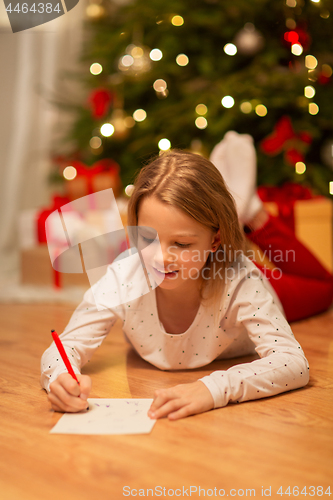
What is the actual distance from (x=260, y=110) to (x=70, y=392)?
58.2 inches

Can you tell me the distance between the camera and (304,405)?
0.76 meters

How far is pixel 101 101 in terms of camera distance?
2100 millimetres

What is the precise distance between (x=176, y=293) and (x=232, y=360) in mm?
205

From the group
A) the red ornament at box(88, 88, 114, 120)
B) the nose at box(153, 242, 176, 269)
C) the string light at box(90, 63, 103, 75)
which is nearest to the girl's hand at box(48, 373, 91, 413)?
the nose at box(153, 242, 176, 269)

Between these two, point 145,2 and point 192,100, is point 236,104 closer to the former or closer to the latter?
point 192,100

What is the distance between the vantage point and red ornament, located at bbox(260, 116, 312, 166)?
1837mm

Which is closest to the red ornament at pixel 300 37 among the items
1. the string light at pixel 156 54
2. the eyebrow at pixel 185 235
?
the string light at pixel 156 54

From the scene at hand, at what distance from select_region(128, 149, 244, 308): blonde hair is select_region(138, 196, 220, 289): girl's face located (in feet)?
0.04

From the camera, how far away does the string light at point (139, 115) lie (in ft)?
6.89

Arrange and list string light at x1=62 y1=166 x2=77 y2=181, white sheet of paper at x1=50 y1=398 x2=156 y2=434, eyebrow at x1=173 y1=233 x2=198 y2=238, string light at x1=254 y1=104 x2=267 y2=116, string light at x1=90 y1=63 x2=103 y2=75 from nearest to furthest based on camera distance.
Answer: white sheet of paper at x1=50 y1=398 x2=156 y2=434 → eyebrow at x1=173 y1=233 x2=198 y2=238 → string light at x1=254 y1=104 x2=267 y2=116 → string light at x1=62 y1=166 x2=77 y2=181 → string light at x1=90 y1=63 x2=103 y2=75

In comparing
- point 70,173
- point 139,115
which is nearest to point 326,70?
point 139,115

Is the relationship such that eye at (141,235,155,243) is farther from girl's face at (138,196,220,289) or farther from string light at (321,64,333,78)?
string light at (321,64,333,78)

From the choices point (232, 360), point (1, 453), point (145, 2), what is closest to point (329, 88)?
point (145, 2)

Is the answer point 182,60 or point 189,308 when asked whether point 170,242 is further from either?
point 182,60
